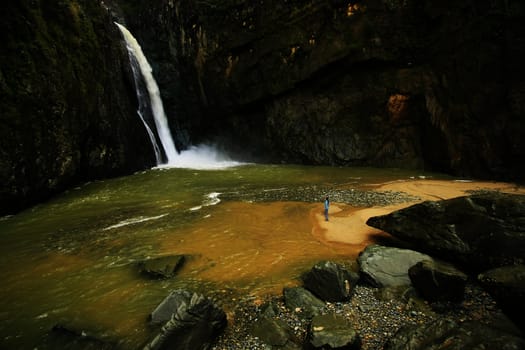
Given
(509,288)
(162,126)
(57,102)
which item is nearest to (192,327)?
(509,288)

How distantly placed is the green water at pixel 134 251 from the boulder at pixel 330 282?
72 centimetres

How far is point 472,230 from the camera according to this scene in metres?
5.73

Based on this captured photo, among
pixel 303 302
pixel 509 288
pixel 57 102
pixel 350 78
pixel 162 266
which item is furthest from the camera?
pixel 350 78

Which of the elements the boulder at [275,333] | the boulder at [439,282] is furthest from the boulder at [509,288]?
the boulder at [275,333]

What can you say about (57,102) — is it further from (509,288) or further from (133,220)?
(509,288)

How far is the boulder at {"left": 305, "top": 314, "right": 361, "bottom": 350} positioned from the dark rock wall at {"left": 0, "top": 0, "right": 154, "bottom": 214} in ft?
41.0

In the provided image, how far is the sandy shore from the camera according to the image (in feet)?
26.5

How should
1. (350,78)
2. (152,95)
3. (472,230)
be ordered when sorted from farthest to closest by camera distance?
(152,95), (350,78), (472,230)

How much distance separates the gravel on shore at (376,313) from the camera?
13.9 feet

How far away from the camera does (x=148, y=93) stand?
1054 inches

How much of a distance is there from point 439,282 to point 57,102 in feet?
53.2

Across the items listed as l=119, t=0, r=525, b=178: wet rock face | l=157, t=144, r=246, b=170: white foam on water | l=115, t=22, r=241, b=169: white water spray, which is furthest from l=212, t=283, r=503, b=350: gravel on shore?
l=157, t=144, r=246, b=170: white foam on water

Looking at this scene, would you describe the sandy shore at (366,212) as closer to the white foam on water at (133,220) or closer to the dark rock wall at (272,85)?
the dark rock wall at (272,85)

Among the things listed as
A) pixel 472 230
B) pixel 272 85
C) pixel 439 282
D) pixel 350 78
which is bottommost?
pixel 439 282
